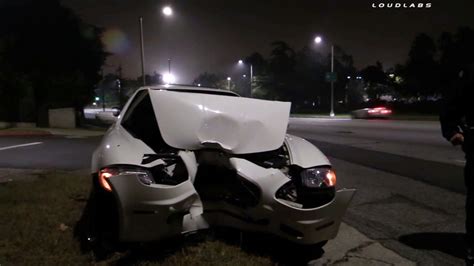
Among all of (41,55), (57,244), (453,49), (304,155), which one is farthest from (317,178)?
(453,49)

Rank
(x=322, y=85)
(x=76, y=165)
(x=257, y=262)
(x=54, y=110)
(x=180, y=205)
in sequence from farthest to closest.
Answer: (x=322, y=85) < (x=54, y=110) < (x=76, y=165) < (x=257, y=262) < (x=180, y=205)

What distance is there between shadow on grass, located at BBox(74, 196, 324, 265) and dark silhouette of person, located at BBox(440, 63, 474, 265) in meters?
1.30

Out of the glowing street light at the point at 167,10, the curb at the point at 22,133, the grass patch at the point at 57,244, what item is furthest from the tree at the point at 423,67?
the grass patch at the point at 57,244

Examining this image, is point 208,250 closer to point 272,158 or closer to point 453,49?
point 272,158

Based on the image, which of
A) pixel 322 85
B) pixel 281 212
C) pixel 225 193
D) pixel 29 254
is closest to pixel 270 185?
pixel 281 212

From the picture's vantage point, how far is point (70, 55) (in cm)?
2814

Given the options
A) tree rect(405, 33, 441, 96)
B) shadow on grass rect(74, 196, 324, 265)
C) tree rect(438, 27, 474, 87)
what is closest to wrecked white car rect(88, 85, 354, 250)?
shadow on grass rect(74, 196, 324, 265)

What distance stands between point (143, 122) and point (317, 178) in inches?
83.1

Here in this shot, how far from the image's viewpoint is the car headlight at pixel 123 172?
3326 millimetres

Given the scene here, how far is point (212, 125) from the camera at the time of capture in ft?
12.1

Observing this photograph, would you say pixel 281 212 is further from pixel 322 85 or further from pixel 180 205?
pixel 322 85

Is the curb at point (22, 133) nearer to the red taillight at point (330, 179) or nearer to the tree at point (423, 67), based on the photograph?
the red taillight at point (330, 179)

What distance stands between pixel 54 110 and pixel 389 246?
23.3m

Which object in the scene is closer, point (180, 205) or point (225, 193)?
point (180, 205)
